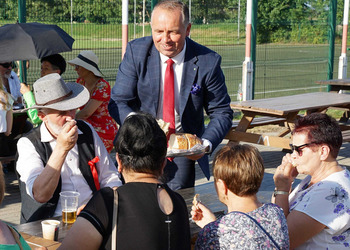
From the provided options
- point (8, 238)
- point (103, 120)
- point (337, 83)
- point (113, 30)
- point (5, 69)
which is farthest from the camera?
point (337, 83)

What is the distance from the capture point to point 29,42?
7.48m

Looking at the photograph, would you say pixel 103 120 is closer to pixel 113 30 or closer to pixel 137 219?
pixel 113 30

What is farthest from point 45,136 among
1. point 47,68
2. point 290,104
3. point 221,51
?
point 221,51

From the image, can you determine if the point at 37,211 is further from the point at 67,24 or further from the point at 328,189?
the point at 67,24

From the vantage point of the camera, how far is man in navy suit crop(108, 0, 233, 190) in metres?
4.22

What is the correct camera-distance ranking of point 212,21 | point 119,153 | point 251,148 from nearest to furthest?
point 119,153
point 251,148
point 212,21

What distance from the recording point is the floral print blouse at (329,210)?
10.8ft

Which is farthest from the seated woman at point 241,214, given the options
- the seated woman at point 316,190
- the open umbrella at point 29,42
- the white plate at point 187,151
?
the open umbrella at point 29,42

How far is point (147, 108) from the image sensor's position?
428 cm

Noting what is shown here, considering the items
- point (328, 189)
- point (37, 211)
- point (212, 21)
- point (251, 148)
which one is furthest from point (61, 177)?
point (212, 21)

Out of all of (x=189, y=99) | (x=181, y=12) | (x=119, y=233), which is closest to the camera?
(x=119, y=233)

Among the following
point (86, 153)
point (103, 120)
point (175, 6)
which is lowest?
point (103, 120)

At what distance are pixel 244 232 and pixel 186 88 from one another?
1.65m

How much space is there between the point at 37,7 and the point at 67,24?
23.9 inches
